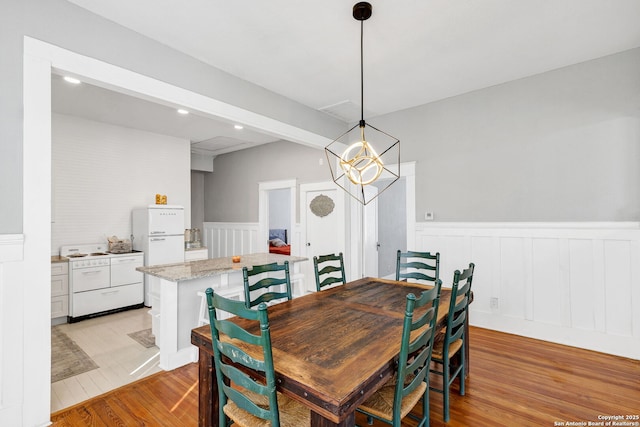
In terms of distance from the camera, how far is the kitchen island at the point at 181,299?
2832mm

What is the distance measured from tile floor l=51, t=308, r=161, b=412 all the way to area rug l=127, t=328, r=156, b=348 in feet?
0.16

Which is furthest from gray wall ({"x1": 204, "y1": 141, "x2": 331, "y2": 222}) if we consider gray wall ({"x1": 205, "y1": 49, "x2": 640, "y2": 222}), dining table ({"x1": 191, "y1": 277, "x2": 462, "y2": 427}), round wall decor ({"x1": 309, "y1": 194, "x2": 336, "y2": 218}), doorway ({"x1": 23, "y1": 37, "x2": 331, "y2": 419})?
doorway ({"x1": 23, "y1": 37, "x2": 331, "y2": 419})

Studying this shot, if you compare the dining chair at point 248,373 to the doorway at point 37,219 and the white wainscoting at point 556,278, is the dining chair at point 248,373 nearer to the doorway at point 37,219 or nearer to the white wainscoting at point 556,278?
the doorway at point 37,219

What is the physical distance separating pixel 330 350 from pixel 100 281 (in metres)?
4.17

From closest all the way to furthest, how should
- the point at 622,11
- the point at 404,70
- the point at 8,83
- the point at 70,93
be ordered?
the point at 8,83 < the point at 622,11 < the point at 404,70 < the point at 70,93

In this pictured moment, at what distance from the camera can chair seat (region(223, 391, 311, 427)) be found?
1418 mm

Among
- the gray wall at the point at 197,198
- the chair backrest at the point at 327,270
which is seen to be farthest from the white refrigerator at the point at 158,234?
the chair backrest at the point at 327,270

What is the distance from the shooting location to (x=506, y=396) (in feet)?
7.73

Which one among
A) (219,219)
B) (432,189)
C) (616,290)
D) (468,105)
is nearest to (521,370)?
(616,290)

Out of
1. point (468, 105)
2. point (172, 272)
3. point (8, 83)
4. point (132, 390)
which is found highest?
point (468, 105)

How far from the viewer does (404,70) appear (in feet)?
10.9

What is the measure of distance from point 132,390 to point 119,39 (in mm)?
2764

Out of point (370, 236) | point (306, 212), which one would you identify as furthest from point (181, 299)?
point (370, 236)

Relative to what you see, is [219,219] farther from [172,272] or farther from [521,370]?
[521,370]
